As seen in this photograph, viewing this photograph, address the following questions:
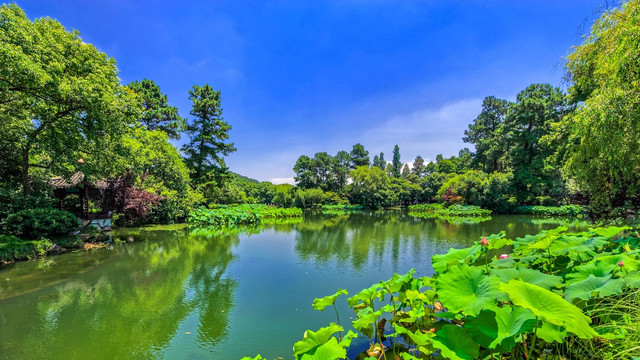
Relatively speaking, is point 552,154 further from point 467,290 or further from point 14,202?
point 14,202

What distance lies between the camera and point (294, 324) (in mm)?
4211

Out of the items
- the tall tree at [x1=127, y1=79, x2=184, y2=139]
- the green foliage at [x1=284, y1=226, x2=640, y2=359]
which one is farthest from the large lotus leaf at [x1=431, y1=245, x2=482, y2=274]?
the tall tree at [x1=127, y1=79, x2=184, y2=139]

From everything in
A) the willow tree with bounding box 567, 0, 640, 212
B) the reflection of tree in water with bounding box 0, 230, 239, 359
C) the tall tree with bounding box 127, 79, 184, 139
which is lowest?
the reflection of tree in water with bounding box 0, 230, 239, 359

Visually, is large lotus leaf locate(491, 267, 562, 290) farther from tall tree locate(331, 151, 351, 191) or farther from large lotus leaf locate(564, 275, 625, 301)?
tall tree locate(331, 151, 351, 191)

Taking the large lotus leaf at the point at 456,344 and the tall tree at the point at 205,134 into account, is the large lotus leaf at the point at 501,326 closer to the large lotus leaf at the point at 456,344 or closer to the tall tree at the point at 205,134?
the large lotus leaf at the point at 456,344

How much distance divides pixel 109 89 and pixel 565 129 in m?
15.8

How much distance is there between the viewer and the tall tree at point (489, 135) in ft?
90.2

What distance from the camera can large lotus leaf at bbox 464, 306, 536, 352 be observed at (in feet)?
4.24

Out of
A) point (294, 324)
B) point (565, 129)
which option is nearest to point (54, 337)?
point (294, 324)

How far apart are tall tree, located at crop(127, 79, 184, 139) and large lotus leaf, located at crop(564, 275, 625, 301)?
24045 millimetres

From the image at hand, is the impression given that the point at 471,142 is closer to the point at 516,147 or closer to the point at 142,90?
the point at 516,147

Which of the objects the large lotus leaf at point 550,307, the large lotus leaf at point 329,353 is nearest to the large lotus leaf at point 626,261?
the large lotus leaf at point 550,307

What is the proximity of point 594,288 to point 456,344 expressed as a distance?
108cm

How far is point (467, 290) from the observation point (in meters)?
1.89
